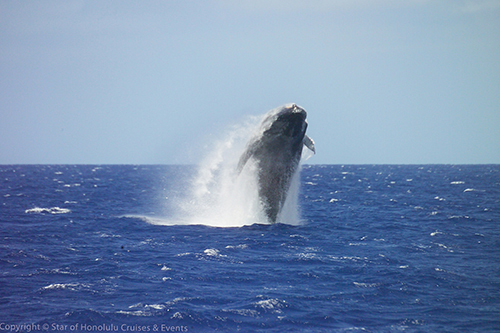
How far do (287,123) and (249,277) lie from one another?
7.51 m

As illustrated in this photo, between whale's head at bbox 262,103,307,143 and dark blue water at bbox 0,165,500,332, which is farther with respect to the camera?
whale's head at bbox 262,103,307,143

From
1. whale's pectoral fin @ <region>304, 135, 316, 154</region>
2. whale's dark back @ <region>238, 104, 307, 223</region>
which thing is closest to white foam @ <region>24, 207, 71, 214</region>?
whale's dark back @ <region>238, 104, 307, 223</region>

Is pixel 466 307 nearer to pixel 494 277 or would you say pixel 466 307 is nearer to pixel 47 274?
pixel 494 277

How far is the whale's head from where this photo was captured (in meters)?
19.2

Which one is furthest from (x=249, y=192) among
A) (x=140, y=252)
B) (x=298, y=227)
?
(x=140, y=252)

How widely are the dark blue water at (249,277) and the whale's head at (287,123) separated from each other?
463cm

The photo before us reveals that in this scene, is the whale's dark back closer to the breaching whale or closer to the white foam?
the breaching whale

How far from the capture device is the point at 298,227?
78.7 ft

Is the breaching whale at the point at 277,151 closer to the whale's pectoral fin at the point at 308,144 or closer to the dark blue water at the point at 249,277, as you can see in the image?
the whale's pectoral fin at the point at 308,144

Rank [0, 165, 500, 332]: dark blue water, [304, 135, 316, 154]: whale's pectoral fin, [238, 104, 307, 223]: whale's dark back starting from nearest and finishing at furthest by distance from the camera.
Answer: [0, 165, 500, 332]: dark blue water
[238, 104, 307, 223]: whale's dark back
[304, 135, 316, 154]: whale's pectoral fin

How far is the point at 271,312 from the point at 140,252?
854cm

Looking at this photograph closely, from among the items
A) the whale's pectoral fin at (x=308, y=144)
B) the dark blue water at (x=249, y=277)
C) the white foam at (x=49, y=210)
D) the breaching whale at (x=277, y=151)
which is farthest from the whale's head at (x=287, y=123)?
the white foam at (x=49, y=210)

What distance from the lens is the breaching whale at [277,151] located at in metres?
19.6

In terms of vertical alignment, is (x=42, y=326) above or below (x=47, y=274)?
below
